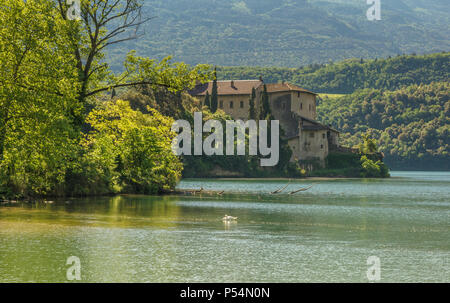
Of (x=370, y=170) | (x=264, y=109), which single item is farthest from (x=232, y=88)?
(x=370, y=170)

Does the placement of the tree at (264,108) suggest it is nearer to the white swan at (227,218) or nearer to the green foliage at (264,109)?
the green foliage at (264,109)

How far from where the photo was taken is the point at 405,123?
16850 cm

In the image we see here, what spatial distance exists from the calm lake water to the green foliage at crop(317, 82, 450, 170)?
125633 mm

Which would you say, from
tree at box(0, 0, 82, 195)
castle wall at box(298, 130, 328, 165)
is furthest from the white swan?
castle wall at box(298, 130, 328, 165)

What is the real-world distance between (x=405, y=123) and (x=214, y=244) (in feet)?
504

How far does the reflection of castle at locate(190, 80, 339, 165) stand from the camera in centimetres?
11931

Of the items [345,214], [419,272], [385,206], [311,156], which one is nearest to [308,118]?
[311,156]

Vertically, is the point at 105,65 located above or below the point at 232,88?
below

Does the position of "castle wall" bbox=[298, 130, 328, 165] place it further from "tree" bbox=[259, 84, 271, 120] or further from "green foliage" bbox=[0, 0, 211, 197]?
"green foliage" bbox=[0, 0, 211, 197]

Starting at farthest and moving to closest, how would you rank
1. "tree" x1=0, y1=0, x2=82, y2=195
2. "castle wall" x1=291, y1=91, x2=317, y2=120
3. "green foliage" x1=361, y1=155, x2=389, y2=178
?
"castle wall" x1=291, y1=91, x2=317, y2=120, "green foliage" x1=361, y1=155, x2=389, y2=178, "tree" x1=0, y1=0, x2=82, y2=195

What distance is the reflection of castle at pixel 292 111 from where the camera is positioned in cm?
11931

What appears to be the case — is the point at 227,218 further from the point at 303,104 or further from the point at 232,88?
the point at 232,88

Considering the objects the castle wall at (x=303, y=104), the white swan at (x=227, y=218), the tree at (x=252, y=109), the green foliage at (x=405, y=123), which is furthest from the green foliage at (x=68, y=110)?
the green foliage at (x=405, y=123)

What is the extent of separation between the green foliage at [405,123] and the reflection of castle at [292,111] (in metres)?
33.8
